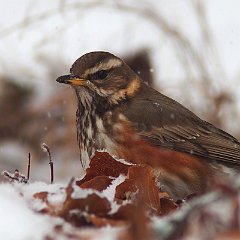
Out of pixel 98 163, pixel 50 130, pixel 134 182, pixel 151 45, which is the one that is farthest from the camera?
pixel 151 45

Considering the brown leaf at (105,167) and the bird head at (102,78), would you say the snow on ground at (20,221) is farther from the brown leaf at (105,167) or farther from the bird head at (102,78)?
the bird head at (102,78)

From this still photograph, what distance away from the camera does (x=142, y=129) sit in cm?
456

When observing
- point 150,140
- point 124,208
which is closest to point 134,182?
point 124,208

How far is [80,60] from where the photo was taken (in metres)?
4.67

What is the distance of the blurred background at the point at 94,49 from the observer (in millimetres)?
6645

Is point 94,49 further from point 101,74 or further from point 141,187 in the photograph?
point 141,187

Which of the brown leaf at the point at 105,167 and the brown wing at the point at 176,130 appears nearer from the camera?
the brown leaf at the point at 105,167

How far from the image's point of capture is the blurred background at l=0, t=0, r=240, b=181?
664cm

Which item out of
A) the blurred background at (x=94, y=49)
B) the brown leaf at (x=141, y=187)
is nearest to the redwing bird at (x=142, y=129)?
the brown leaf at (x=141, y=187)

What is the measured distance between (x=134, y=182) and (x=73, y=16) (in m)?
5.33

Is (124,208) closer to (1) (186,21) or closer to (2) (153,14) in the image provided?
(2) (153,14)

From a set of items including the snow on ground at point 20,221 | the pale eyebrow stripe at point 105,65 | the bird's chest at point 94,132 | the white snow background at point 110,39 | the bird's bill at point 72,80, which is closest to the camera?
the snow on ground at point 20,221

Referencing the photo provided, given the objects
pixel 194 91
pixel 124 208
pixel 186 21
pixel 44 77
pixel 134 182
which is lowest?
pixel 124 208

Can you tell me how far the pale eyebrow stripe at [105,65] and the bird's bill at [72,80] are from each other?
0.04 metres
